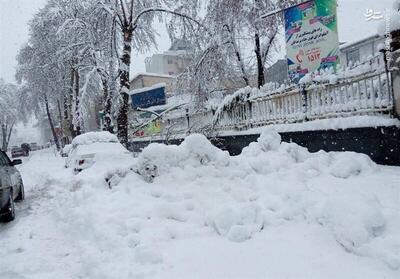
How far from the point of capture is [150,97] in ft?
66.5

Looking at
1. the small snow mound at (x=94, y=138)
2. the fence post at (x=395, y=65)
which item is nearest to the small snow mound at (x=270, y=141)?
the fence post at (x=395, y=65)

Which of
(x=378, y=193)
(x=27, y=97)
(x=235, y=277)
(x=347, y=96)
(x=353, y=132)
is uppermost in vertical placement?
(x=27, y=97)

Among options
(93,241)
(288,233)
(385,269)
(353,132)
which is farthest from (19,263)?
(353,132)

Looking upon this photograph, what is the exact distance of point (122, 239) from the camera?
4.58m

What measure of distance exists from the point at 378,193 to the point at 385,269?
1905 millimetres

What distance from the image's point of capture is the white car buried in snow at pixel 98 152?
37.8 ft

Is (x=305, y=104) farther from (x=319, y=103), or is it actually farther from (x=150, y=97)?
(x=150, y=97)

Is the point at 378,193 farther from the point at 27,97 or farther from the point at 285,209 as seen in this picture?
the point at 27,97

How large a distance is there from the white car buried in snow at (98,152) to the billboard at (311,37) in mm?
5750

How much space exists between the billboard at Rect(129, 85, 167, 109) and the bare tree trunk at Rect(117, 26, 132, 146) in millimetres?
4219

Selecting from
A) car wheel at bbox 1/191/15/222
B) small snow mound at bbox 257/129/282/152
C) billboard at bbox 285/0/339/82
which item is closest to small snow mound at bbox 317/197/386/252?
small snow mound at bbox 257/129/282/152

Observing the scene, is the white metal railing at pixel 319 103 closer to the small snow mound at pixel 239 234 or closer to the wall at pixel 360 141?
the wall at pixel 360 141

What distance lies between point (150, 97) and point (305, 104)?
1296 cm

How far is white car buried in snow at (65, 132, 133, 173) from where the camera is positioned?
37.8 ft
